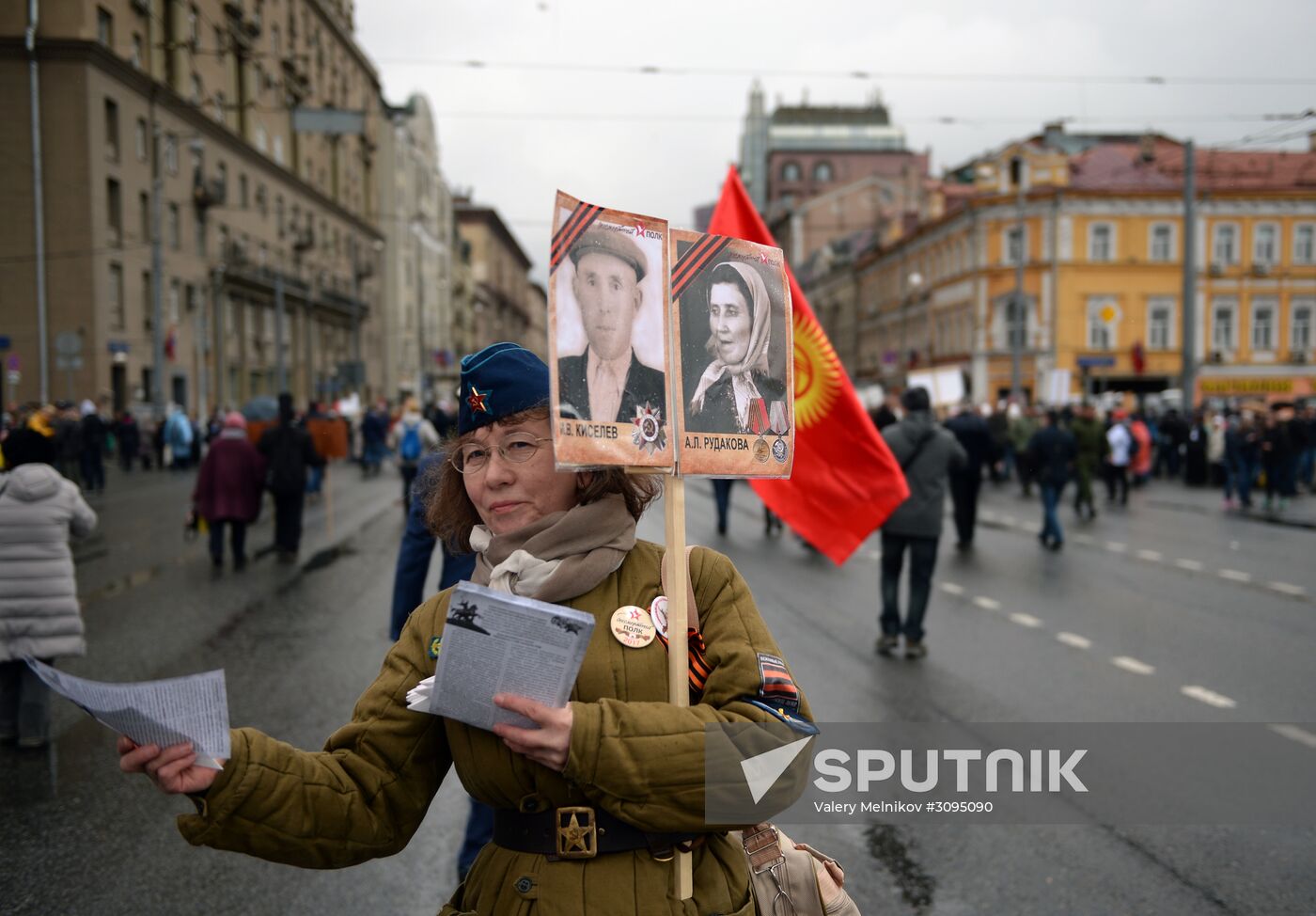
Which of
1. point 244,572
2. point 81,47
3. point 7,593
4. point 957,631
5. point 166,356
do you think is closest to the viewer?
point 7,593

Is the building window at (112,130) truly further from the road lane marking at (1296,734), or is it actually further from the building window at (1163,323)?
the building window at (1163,323)

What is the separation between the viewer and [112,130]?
3631 cm

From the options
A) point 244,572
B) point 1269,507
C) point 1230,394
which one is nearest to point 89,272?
point 244,572

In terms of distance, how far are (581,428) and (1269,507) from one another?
22.2 meters

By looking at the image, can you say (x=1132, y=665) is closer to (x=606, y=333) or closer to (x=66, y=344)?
(x=606, y=333)

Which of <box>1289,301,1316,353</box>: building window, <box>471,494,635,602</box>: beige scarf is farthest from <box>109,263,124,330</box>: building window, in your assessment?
<box>1289,301,1316,353</box>: building window

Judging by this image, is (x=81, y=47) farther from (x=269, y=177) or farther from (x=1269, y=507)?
(x=1269, y=507)

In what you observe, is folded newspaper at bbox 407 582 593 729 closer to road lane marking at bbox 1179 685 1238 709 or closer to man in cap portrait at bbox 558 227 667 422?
man in cap portrait at bbox 558 227 667 422

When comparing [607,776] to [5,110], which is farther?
[5,110]

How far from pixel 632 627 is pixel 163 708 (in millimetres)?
783

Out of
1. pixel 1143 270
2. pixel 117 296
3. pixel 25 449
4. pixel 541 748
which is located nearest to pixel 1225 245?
pixel 1143 270

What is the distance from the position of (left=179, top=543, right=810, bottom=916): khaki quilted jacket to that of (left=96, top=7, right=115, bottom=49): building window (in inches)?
1471

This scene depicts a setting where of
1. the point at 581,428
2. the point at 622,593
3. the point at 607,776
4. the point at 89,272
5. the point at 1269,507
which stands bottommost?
the point at 1269,507

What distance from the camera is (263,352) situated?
174 feet
